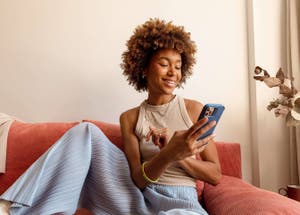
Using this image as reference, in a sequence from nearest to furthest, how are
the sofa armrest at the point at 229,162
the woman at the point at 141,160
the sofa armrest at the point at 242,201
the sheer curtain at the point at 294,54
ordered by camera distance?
the sofa armrest at the point at 242,201 → the woman at the point at 141,160 → the sofa armrest at the point at 229,162 → the sheer curtain at the point at 294,54

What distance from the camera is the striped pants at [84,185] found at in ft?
3.05

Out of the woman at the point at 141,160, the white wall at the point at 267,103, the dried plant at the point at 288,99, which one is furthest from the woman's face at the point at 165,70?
the white wall at the point at 267,103

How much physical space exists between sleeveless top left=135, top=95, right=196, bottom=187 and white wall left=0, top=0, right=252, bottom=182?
0.43 m

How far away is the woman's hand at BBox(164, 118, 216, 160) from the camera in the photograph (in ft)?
2.91

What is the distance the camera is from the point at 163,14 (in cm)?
168

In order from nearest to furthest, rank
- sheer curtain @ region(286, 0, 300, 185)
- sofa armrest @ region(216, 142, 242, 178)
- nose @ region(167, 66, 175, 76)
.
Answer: nose @ region(167, 66, 175, 76) < sofa armrest @ region(216, 142, 242, 178) < sheer curtain @ region(286, 0, 300, 185)

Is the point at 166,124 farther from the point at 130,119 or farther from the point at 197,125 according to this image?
the point at 197,125

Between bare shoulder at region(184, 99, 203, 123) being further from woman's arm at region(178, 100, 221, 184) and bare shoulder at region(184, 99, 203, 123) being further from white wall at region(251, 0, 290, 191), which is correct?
white wall at region(251, 0, 290, 191)

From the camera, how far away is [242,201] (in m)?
0.91

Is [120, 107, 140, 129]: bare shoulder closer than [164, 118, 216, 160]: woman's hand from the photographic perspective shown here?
No

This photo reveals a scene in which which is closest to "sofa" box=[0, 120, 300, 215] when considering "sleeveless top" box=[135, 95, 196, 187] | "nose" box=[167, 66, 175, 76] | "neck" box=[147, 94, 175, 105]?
"sleeveless top" box=[135, 95, 196, 187]

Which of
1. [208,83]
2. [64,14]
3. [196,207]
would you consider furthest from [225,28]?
[196,207]

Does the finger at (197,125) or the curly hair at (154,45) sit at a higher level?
the curly hair at (154,45)

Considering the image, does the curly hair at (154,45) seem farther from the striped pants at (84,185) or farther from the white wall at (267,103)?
the white wall at (267,103)
